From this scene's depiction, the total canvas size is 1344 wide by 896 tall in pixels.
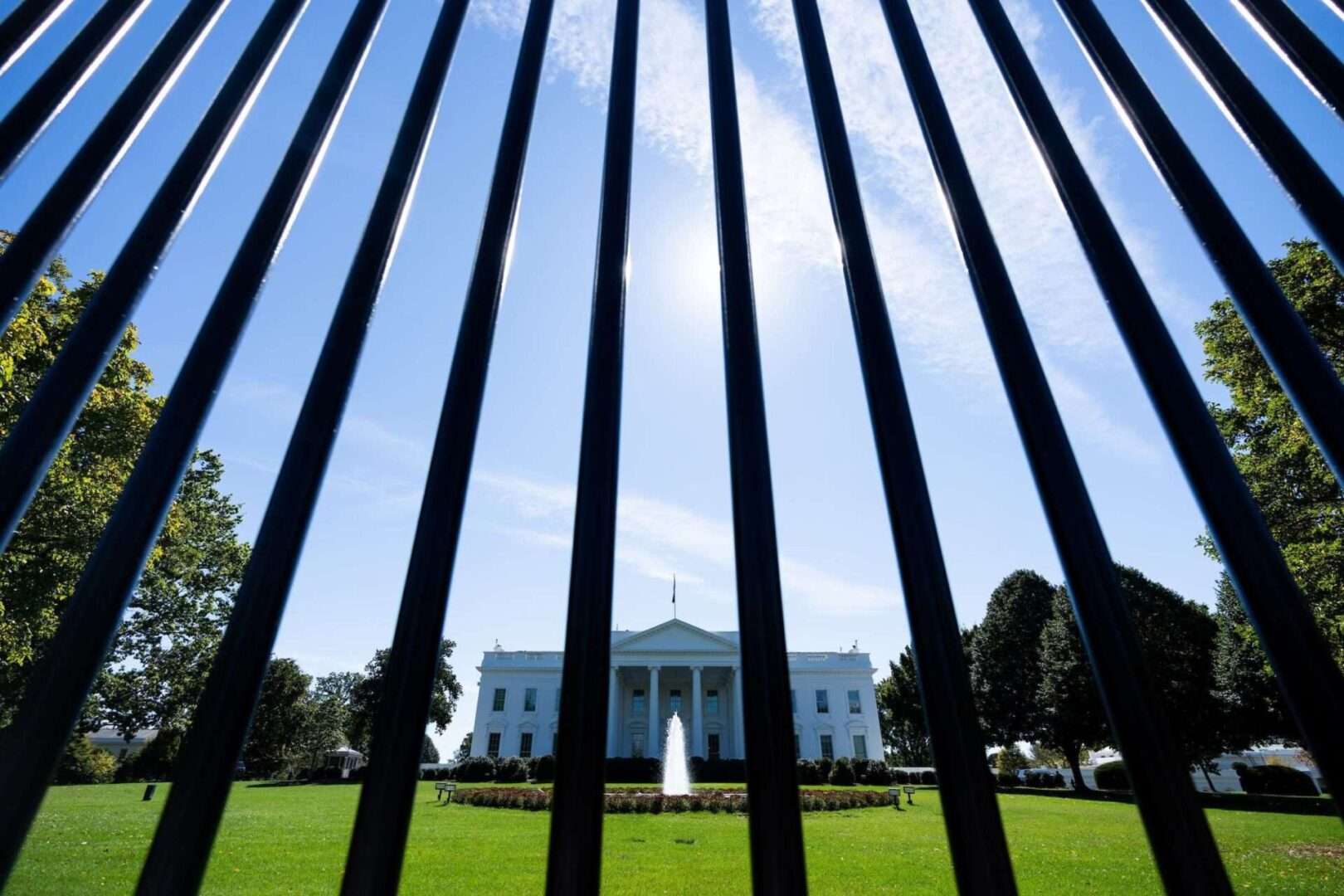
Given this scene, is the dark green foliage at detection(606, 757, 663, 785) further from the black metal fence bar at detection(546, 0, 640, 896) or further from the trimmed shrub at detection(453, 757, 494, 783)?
the black metal fence bar at detection(546, 0, 640, 896)

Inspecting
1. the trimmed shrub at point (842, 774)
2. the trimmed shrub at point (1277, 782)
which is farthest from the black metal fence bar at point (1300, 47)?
the trimmed shrub at point (842, 774)

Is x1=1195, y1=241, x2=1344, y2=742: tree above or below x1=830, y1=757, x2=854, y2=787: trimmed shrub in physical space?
above

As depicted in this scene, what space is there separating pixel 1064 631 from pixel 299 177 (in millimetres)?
41209

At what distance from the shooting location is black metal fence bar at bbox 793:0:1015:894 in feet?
2.36

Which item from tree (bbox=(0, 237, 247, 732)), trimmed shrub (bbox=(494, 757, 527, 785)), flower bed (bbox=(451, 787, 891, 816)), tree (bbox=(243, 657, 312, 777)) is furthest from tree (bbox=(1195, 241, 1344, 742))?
tree (bbox=(243, 657, 312, 777))

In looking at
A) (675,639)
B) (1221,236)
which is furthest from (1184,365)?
(675,639)

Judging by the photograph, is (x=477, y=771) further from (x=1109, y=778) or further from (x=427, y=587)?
(x=427, y=587)

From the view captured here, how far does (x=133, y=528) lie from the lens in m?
0.86

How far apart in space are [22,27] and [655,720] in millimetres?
55506

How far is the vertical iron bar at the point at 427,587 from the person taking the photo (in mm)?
733

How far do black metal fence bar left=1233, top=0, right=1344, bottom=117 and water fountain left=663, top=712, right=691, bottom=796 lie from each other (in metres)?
40.8

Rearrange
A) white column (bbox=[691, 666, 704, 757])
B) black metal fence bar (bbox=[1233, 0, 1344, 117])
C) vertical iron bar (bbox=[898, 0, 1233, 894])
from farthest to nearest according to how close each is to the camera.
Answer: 1. white column (bbox=[691, 666, 704, 757])
2. black metal fence bar (bbox=[1233, 0, 1344, 117])
3. vertical iron bar (bbox=[898, 0, 1233, 894])

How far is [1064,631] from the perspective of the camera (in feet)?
115

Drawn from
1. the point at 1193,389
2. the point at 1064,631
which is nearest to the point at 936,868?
the point at 1193,389
